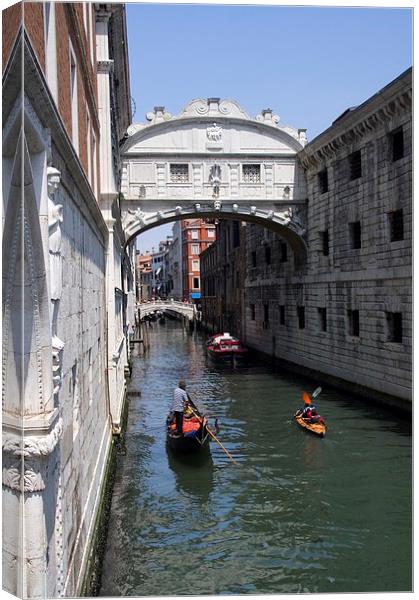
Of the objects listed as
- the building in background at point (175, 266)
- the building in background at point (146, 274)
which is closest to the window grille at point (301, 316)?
the building in background at point (175, 266)

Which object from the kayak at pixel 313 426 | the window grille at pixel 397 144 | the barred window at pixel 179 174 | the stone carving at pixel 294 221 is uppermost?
the barred window at pixel 179 174

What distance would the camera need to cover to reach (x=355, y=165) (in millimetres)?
14219

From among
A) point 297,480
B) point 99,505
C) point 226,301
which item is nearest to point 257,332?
point 226,301

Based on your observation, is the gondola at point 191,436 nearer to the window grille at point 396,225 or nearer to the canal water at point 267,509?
the canal water at point 267,509

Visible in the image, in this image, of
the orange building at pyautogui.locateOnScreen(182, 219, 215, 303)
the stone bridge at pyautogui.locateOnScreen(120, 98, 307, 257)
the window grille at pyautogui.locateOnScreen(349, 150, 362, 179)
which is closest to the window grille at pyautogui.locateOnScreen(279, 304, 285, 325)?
the stone bridge at pyautogui.locateOnScreen(120, 98, 307, 257)

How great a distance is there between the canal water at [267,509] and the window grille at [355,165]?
496cm

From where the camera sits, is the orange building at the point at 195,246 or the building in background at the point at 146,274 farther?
the building in background at the point at 146,274

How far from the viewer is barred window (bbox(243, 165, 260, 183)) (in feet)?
55.4

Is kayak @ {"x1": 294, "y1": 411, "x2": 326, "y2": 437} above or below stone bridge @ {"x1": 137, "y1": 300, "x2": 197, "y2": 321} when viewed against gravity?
below

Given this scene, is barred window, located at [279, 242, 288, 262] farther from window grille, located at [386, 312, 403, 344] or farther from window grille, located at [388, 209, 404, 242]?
window grille, located at [386, 312, 403, 344]

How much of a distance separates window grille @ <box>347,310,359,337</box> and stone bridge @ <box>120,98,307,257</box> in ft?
12.2

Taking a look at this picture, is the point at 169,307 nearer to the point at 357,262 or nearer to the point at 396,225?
the point at 357,262

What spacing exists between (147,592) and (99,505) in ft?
4.35

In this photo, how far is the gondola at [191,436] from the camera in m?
9.40
